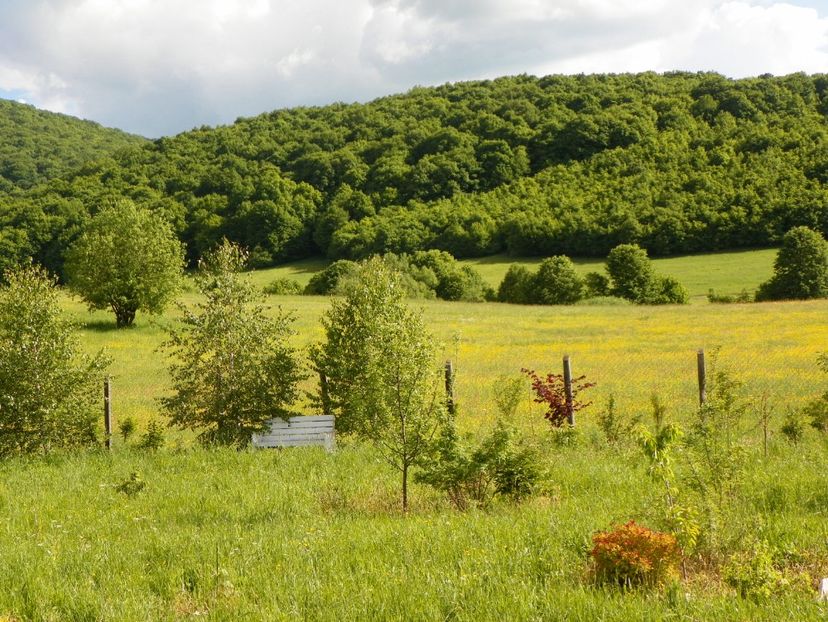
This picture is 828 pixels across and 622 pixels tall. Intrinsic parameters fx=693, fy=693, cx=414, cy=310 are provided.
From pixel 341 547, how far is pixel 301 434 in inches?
→ 267

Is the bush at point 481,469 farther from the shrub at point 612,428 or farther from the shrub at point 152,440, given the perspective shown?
the shrub at point 152,440

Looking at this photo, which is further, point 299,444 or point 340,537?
point 299,444

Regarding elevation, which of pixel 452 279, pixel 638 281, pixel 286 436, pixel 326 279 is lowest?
pixel 286 436

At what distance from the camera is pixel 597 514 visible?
25.0ft

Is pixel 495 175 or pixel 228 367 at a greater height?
pixel 495 175

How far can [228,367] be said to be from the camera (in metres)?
13.9

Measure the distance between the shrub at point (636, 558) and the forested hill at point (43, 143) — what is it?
→ 4816 inches

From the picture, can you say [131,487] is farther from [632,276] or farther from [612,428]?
[632,276]

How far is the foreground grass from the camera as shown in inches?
204

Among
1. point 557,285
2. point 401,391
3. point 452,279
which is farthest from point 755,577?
point 452,279

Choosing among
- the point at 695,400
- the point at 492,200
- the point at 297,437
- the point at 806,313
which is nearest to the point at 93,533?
the point at 297,437

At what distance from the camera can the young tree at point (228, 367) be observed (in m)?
13.9

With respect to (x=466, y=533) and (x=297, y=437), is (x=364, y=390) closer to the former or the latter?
(x=466, y=533)

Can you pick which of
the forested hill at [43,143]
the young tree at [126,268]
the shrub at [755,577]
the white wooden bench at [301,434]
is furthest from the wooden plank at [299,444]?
the forested hill at [43,143]
